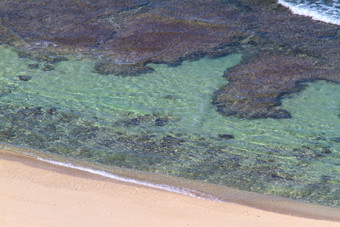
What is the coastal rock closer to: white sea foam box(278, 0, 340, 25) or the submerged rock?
white sea foam box(278, 0, 340, 25)

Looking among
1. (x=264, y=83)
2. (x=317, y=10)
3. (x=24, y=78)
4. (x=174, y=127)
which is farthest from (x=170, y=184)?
(x=317, y=10)

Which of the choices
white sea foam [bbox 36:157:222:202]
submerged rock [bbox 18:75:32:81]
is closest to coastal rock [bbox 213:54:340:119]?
white sea foam [bbox 36:157:222:202]

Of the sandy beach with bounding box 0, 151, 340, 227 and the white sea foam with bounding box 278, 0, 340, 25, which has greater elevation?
the white sea foam with bounding box 278, 0, 340, 25

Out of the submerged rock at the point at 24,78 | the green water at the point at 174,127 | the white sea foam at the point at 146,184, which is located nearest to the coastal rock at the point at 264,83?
the green water at the point at 174,127

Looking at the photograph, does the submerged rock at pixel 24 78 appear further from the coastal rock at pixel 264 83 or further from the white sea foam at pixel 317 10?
the white sea foam at pixel 317 10

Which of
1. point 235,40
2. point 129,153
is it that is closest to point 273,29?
point 235,40

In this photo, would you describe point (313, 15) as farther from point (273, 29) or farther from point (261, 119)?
point (261, 119)

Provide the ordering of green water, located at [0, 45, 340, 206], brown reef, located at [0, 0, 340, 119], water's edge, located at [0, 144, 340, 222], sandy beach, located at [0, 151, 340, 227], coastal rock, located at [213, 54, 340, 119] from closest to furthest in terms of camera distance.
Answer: sandy beach, located at [0, 151, 340, 227] < water's edge, located at [0, 144, 340, 222] < green water, located at [0, 45, 340, 206] < coastal rock, located at [213, 54, 340, 119] < brown reef, located at [0, 0, 340, 119]
